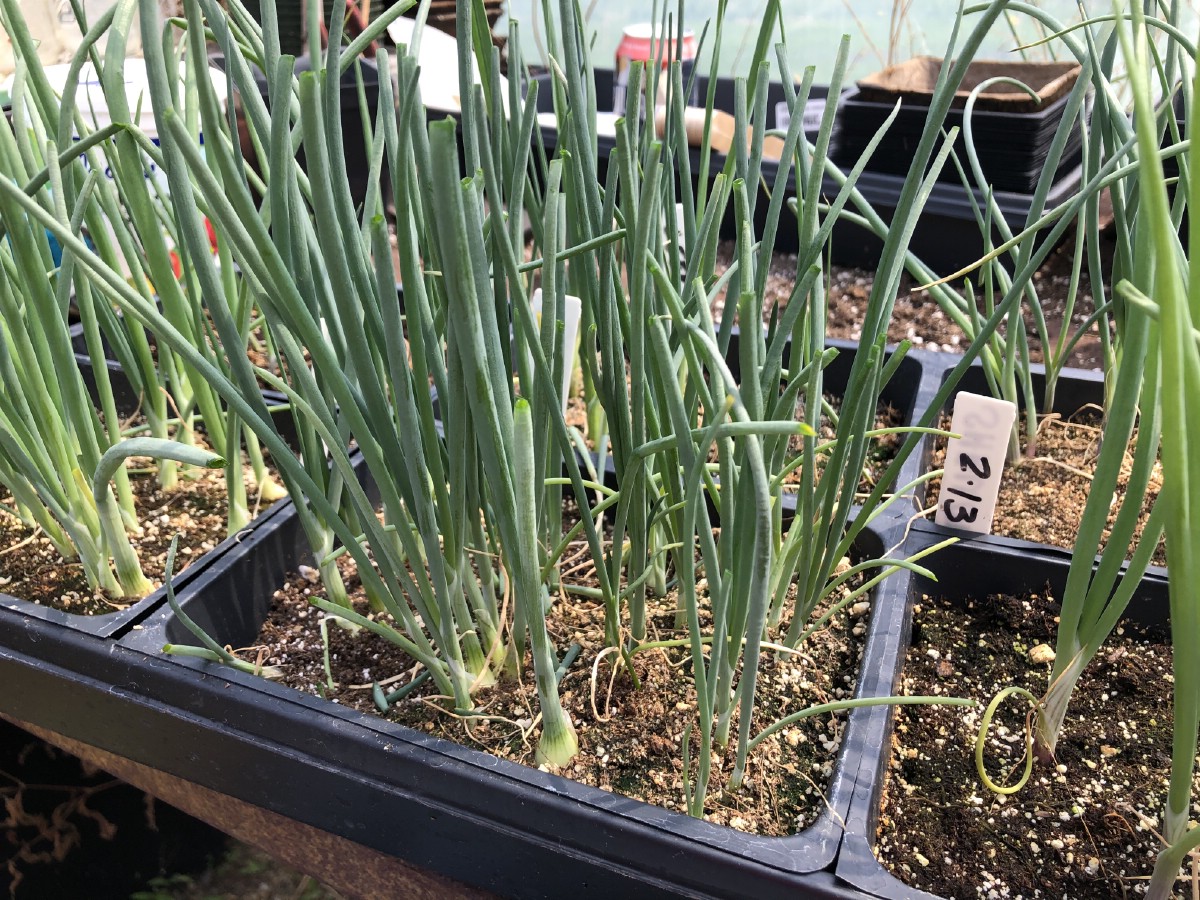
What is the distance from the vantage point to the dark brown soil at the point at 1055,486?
688 millimetres

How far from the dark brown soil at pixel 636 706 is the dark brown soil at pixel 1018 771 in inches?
2.0

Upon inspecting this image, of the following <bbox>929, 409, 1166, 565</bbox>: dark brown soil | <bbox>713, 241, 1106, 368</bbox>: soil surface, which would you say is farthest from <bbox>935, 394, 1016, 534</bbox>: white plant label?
<bbox>713, 241, 1106, 368</bbox>: soil surface

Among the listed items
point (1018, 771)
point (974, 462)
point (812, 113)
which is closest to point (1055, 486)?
point (974, 462)

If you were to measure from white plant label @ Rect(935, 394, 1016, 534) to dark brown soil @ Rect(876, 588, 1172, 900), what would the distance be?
7 centimetres

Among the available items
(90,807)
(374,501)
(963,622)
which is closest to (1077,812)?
(963,622)

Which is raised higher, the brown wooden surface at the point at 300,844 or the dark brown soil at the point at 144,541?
the dark brown soil at the point at 144,541

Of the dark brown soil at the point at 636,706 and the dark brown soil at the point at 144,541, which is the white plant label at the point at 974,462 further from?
the dark brown soil at the point at 144,541

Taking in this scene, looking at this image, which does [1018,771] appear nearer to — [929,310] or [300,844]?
[300,844]

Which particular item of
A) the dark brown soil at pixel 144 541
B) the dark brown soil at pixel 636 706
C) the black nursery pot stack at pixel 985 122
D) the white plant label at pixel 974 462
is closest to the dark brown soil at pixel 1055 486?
the white plant label at pixel 974 462

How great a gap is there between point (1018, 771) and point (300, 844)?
1.48 ft

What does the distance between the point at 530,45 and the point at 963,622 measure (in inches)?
75.1

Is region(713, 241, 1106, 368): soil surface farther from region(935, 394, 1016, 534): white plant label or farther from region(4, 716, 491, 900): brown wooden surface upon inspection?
region(4, 716, 491, 900): brown wooden surface

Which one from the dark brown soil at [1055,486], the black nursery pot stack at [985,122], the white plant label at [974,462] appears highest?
the black nursery pot stack at [985,122]

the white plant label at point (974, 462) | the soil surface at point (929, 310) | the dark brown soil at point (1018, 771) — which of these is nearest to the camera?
the dark brown soil at point (1018, 771)
